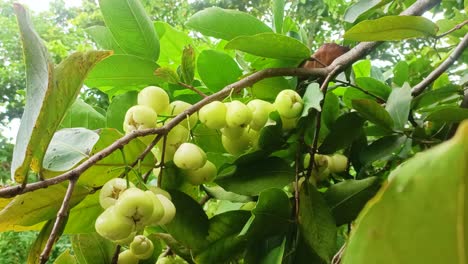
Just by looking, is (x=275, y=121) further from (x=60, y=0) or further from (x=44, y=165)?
Answer: (x=60, y=0)

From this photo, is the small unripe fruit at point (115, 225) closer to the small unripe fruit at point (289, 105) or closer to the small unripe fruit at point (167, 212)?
the small unripe fruit at point (167, 212)

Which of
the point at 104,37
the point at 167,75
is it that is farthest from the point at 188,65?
the point at 104,37

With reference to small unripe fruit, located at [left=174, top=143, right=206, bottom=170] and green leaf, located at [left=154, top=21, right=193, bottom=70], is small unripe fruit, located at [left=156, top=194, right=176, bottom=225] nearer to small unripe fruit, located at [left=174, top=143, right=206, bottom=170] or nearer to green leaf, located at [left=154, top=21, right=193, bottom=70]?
small unripe fruit, located at [left=174, top=143, right=206, bottom=170]

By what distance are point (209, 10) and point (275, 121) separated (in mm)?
181

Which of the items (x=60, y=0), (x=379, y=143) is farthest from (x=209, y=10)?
(x=60, y=0)

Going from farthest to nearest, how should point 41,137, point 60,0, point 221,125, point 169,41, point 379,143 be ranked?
point 60,0 → point 169,41 → point 379,143 → point 221,125 → point 41,137

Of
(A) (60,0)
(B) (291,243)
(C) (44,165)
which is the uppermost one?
(C) (44,165)

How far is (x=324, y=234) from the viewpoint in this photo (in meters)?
0.46

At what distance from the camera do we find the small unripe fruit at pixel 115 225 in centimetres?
37

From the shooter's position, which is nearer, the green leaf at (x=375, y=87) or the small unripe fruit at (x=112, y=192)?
the small unripe fruit at (x=112, y=192)

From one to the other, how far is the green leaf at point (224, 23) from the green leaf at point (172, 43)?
0.33ft

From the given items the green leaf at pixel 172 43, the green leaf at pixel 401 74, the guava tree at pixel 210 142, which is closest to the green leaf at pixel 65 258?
the guava tree at pixel 210 142

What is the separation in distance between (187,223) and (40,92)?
194 millimetres

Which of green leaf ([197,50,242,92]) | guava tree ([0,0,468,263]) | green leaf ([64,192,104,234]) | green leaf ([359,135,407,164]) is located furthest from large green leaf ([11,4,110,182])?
green leaf ([359,135,407,164])
